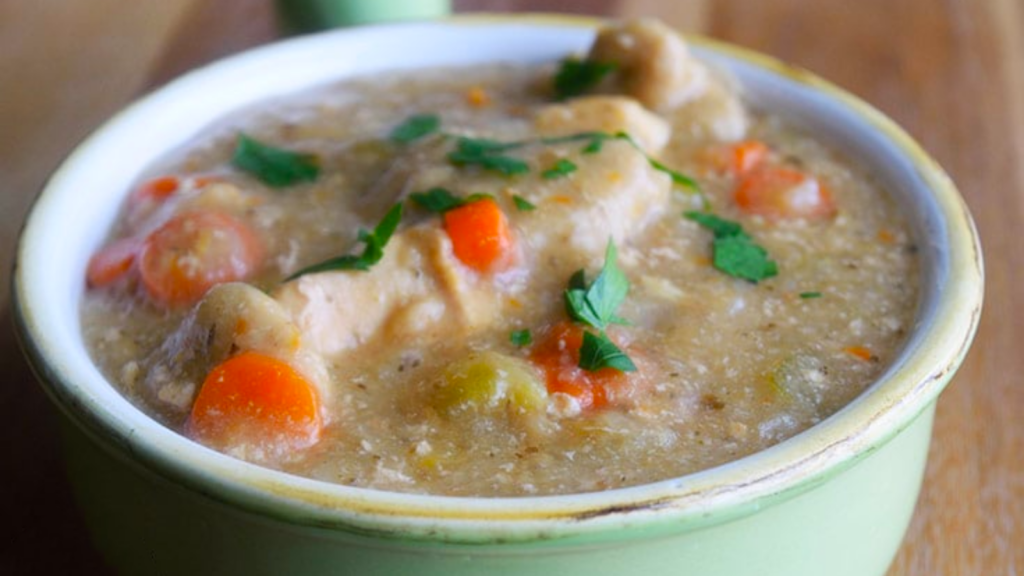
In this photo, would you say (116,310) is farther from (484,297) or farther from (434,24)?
(434,24)

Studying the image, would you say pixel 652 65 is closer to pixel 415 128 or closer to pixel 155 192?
pixel 415 128

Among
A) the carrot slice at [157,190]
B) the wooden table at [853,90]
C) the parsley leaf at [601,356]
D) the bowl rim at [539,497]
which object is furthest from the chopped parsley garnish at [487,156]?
the wooden table at [853,90]

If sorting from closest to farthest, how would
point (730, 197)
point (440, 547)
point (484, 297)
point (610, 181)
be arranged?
1. point (440, 547)
2. point (484, 297)
3. point (610, 181)
4. point (730, 197)

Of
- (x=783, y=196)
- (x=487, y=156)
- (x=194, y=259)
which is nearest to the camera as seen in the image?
(x=194, y=259)

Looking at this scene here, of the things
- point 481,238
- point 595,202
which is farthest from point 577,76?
point 481,238

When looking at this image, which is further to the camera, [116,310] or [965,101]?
[965,101]

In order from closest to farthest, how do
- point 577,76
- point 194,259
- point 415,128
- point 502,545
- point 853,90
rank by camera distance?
point 502,545 → point 194,259 → point 415,128 → point 577,76 → point 853,90

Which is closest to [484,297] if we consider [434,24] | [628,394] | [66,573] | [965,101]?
[628,394]

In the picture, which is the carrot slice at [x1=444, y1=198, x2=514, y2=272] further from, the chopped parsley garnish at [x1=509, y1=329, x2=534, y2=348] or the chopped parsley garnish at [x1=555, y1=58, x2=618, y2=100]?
the chopped parsley garnish at [x1=555, y1=58, x2=618, y2=100]
